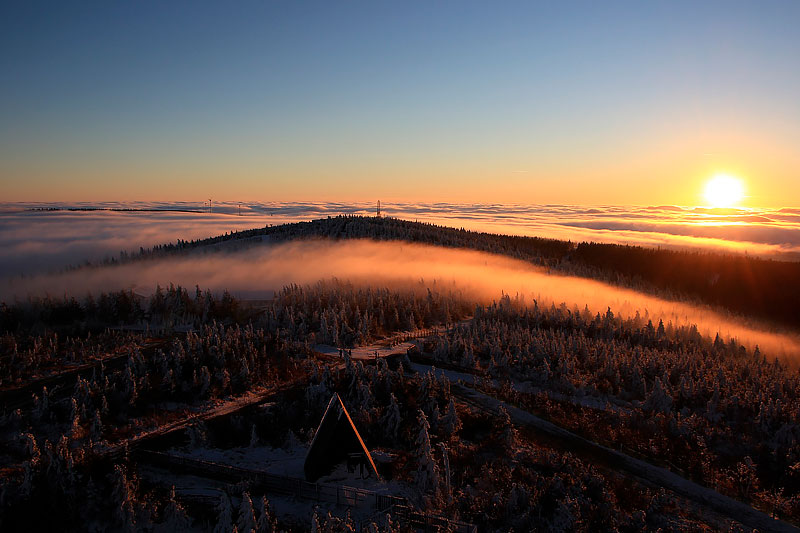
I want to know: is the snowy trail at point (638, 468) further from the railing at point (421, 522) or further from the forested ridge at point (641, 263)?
the forested ridge at point (641, 263)

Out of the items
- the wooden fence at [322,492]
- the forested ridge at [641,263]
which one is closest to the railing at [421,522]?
the wooden fence at [322,492]

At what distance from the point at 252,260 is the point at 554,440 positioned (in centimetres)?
10403

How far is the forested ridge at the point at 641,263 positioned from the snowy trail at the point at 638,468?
11046cm

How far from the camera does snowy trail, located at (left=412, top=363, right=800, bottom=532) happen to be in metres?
24.7

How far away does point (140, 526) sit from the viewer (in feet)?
69.6

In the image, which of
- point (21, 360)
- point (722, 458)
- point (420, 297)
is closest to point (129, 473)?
point (21, 360)

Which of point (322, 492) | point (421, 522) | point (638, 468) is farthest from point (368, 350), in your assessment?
point (421, 522)

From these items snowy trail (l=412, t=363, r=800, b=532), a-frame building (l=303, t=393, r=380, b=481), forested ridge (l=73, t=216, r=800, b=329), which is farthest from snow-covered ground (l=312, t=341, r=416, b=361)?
forested ridge (l=73, t=216, r=800, b=329)

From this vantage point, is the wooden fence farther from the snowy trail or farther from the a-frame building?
the snowy trail

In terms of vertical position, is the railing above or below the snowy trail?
above

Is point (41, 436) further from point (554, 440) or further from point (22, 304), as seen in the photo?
point (22, 304)

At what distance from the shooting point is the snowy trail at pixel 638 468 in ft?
81.1

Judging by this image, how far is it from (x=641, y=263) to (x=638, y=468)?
15170 cm

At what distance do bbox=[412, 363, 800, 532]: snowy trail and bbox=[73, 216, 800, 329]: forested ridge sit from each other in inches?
4349
